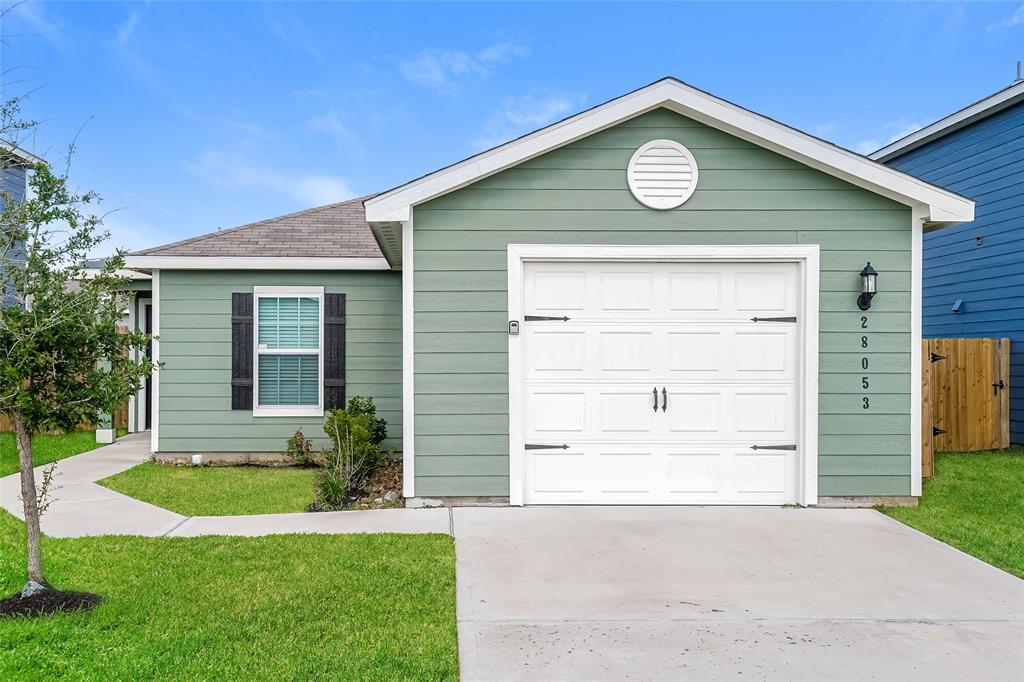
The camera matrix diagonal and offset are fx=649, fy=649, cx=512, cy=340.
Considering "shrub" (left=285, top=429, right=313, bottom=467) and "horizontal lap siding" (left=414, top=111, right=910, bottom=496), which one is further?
"shrub" (left=285, top=429, right=313, bottom=467)

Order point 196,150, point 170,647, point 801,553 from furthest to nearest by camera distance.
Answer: point 196,150 → point 801,553 → point 170,647

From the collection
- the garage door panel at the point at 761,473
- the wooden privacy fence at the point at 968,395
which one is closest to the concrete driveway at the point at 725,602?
the garage door panel at the point at 761,473

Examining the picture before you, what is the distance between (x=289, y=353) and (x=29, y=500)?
479 centimetres

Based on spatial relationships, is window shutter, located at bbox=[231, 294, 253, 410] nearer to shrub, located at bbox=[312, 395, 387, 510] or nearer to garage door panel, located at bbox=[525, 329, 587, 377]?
shrub, located at bbox=[312, 395, 387, 510]

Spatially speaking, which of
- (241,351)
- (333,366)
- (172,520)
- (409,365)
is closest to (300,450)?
(333,366)

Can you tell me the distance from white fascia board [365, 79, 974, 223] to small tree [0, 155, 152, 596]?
2.44 metres

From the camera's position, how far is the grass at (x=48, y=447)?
26.5 feet

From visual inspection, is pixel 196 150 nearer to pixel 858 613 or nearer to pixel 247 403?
pixel 247 403

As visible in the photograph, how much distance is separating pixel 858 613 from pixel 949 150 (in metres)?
10.6

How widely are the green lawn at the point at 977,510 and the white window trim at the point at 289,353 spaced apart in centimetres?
640

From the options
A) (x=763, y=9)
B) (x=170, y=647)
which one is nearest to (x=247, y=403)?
(x=170, y=647)

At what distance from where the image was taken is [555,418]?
5.93 metres

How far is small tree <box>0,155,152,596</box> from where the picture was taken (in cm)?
336

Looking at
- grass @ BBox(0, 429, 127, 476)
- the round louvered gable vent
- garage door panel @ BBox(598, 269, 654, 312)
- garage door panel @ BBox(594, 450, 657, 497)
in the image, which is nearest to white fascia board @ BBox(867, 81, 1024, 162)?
the round louvered gable vent
